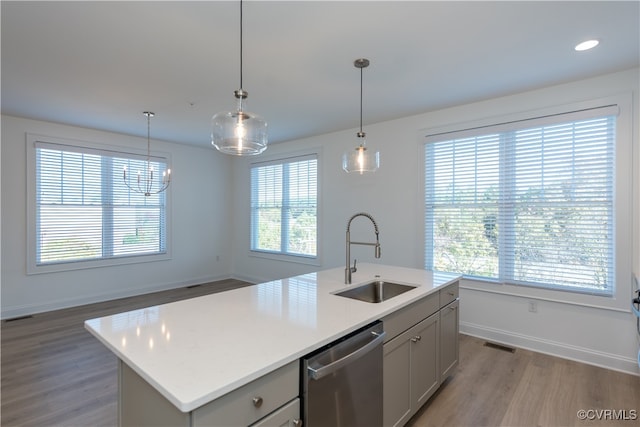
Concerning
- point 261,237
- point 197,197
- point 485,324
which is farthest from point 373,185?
point 197,197

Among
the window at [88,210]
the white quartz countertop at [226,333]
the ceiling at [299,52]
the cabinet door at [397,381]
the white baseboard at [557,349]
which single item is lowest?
the white baseboard at [557,349]

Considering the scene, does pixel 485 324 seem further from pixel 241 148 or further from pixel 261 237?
pixel 261 237

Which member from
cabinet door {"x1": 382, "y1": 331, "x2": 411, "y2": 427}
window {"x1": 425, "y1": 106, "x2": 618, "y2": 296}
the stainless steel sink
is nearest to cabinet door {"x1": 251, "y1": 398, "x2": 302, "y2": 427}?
cabinet door {"x1": 382, "y1": 331, "x2": 411, "y2": 427}

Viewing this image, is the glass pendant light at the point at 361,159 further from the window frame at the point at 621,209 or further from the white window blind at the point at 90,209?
the white window blind at the point at 90,209

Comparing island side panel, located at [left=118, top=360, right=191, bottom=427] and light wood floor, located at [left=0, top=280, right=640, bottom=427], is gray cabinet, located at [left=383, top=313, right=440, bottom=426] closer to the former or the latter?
light wood floor, located at [left=0, top=280, right=640, bottom=427]

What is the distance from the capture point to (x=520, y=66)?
2725mm

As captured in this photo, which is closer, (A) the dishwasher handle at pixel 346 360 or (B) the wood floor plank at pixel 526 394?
(A) the dishwasher handle at pixel 346 360

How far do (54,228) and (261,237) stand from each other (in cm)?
318

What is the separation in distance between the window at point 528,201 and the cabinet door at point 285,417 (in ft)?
10.0

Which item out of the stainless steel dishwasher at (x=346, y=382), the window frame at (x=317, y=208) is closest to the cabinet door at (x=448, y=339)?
the stainless steel dishwasher at (x=346, y=382)

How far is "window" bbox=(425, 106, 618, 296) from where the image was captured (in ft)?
9.64

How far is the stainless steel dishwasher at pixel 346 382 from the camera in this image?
51.5 inches

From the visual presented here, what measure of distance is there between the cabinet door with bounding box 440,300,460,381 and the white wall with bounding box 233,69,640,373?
119 cm

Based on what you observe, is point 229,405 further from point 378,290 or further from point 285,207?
point 285,207
